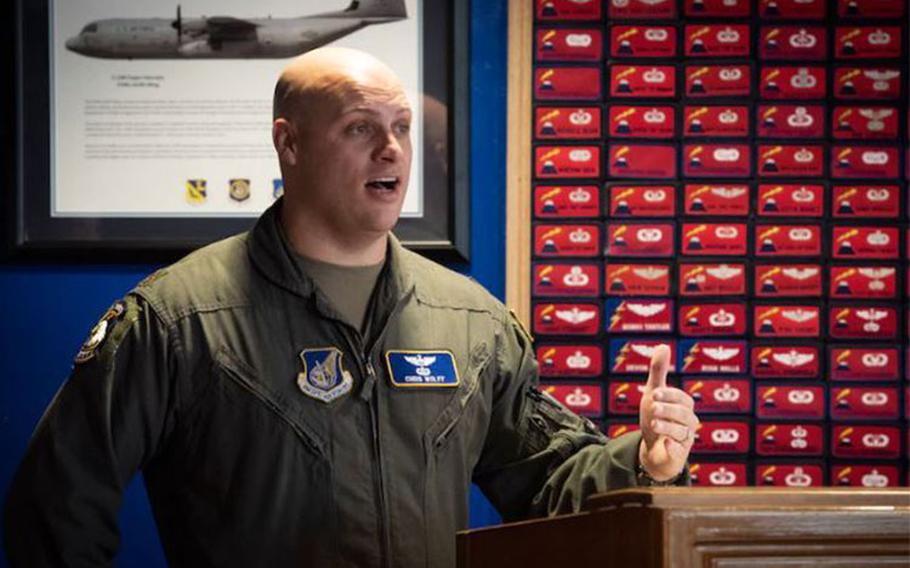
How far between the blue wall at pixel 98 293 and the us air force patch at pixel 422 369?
0.82 meters

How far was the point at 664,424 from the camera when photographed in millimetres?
1558

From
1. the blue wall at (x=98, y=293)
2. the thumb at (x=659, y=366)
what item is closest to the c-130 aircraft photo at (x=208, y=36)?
the blue wall at (x=98, y=293)

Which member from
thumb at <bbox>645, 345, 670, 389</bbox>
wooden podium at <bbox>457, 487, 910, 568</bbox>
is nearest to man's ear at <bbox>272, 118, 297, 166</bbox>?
thumb at <bbox>645, 345, 670, 389</bbox>

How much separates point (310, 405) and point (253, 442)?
0.30 ft

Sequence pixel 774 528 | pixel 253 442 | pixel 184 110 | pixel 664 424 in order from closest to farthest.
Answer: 1. pixel 774 528
2. pixel 664 424
3. pixel 253 442
4. pixel 184 110

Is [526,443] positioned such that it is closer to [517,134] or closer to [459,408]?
[459,408]

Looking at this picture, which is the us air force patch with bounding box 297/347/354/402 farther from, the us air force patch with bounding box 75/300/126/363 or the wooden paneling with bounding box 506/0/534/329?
the wooden paneling with bounding box 506/0/534/329

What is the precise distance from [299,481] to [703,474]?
1241mm

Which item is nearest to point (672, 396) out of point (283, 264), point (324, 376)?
point (324, 376)

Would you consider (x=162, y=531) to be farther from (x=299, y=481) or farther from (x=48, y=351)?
(x=48, y=351)

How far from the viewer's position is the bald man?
1.63 m

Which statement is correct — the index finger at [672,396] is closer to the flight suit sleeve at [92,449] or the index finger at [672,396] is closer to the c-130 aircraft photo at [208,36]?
the flight suit sleeve at [92,449]

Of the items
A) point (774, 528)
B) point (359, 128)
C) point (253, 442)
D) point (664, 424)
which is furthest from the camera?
point (359, 128)

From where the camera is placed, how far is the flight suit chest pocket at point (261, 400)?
5.47 ft
